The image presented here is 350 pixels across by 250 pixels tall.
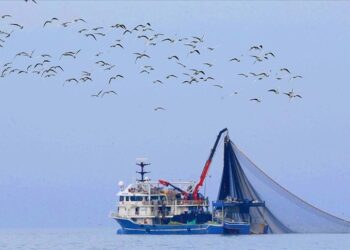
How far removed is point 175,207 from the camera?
152625 mm

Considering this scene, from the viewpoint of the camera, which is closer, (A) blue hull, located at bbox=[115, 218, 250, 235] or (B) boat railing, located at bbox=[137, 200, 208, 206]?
(A) blue hull, located at bbox=[115, 218, 250, 235]

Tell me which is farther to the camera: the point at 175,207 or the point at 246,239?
the point at 175,207

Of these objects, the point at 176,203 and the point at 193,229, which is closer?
the point at 193,229

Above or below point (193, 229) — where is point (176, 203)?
above

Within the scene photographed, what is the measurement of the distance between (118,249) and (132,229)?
126 feet

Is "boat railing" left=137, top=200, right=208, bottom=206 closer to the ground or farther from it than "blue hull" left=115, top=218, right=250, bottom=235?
farther from it

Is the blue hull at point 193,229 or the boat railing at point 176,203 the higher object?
the boat railing at point 176,203

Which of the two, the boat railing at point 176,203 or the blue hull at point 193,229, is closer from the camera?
the blue hull at point 193,229

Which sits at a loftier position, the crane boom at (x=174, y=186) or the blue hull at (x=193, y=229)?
the crane boom at (x=174, y=186)

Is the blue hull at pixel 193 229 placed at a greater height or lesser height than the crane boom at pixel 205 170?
lesser

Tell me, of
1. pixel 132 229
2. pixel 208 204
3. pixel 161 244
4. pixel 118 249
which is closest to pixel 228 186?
pixel 208 204

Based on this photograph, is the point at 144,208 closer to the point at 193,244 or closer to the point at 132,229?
the point at 132,229

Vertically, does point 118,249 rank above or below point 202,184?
below

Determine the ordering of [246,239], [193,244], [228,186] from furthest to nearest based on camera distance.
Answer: [228,186], [246,239], [193,244]
